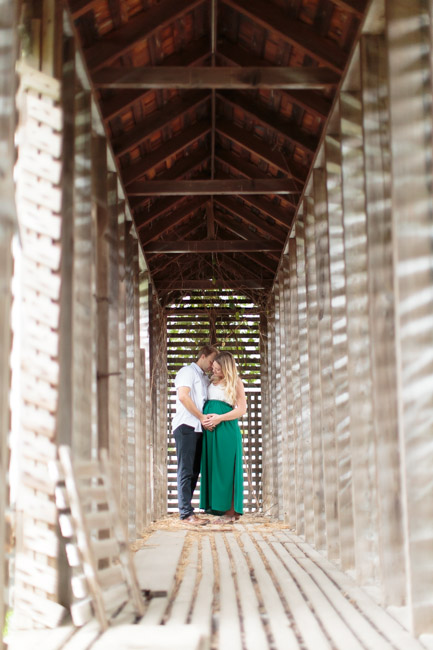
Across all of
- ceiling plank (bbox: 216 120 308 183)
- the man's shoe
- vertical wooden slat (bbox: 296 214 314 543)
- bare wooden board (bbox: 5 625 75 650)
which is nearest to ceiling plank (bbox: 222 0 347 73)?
ceiling plank (bbox: 216 120 308 183)

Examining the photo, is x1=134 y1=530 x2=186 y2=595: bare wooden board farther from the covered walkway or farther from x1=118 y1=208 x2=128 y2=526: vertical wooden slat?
x1=118 y1=208 x2=128 y2=526: vertical wooden slat

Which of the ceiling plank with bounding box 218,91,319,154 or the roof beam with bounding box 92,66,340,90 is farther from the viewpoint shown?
the ceiling plank with bounding box 218,91,319,154

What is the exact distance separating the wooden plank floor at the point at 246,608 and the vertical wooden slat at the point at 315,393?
31cm

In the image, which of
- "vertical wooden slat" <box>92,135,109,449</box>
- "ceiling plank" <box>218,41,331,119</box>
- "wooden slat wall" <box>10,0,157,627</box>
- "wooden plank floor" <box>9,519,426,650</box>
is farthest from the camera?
"ceiling plank" <box>218,41,331,119</box>

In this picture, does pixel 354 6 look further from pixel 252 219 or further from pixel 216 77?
pixel 252 219

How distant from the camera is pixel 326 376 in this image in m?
4.76

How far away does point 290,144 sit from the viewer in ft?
19.8

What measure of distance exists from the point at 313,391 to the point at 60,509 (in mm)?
2614

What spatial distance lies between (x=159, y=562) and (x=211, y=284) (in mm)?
5603

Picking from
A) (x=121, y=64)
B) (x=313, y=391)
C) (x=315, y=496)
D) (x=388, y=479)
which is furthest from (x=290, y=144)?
(x=388, y=479)

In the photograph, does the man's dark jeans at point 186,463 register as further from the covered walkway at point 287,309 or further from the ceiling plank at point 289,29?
the ceiling plank at point 289,29

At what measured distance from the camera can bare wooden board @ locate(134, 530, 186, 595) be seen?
347 centimetres

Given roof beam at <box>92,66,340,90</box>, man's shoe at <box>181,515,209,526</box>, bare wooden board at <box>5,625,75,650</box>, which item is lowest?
man's shoe at <box>181,515,209,526</box>

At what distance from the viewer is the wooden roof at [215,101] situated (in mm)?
4453
